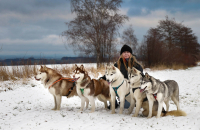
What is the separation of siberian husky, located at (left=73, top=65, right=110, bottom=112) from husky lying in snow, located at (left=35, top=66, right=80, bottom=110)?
476 mm

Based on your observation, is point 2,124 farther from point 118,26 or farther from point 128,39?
point 128,39

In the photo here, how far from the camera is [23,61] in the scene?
9.99 m

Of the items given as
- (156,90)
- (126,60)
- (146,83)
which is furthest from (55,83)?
(156,90)

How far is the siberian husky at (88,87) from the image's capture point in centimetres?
435

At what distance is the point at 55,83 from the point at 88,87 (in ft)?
3.85

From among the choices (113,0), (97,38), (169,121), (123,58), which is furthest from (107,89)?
(113,0)

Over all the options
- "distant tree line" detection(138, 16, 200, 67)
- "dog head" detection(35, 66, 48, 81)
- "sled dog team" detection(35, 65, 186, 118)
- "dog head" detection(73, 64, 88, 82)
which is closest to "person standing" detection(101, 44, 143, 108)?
"sled dog team" detection(35, 65, 186, 118)

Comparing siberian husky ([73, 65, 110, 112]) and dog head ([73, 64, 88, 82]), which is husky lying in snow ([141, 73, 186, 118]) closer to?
siberian husky ([73, 65, 110, 112])

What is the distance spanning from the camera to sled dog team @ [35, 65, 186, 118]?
3699 millimetres

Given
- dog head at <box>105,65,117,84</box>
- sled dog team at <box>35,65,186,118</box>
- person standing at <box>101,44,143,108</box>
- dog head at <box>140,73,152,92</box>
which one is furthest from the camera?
person standing at <box>101,44,143,108</box>

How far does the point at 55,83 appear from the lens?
15.6 feet

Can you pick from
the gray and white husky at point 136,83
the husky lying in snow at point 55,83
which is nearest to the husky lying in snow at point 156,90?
the gray and white husky at point 136,83

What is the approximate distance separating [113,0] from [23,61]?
37.0 ft

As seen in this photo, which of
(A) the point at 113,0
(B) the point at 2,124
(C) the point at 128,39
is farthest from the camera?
(C) the point at 128,39
